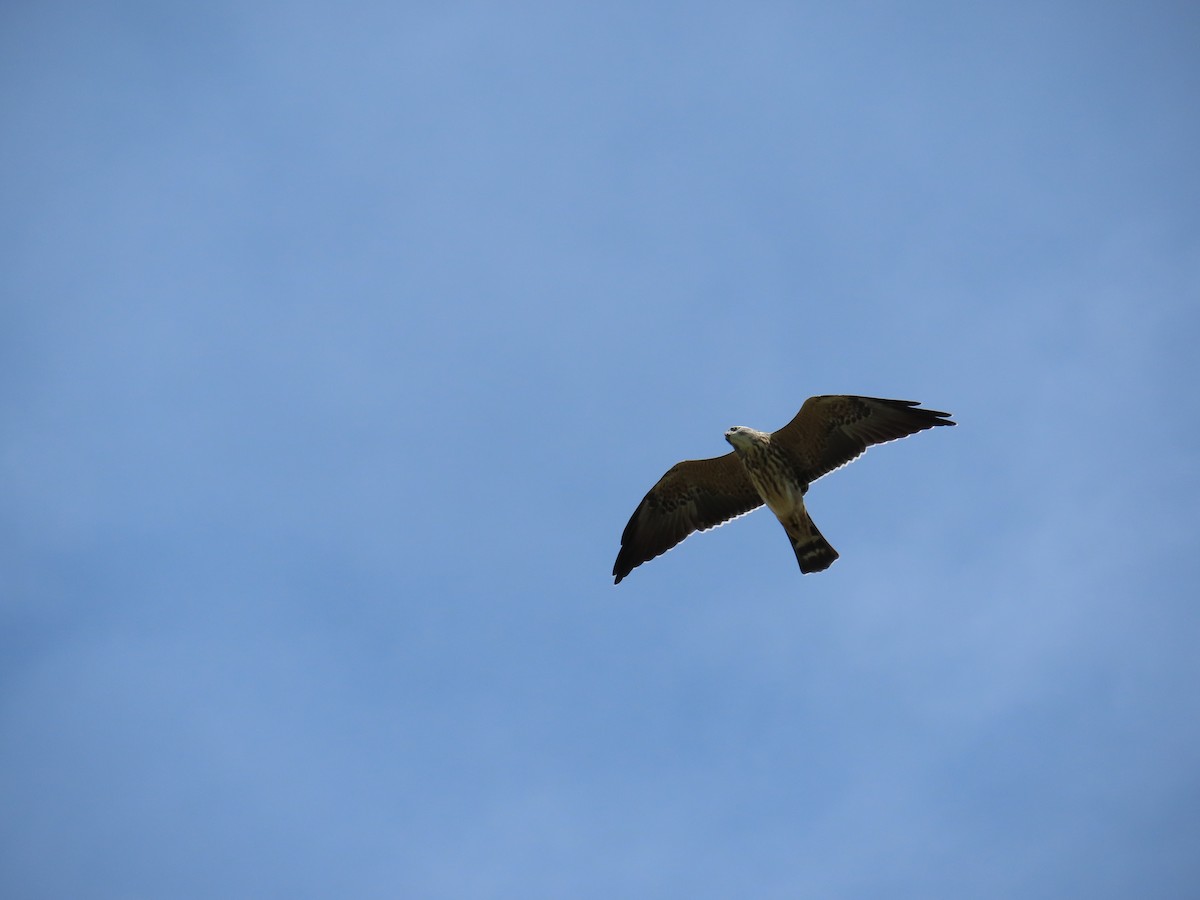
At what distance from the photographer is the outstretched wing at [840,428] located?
12.3m

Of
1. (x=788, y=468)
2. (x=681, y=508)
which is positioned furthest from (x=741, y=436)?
(x=681, y=508)

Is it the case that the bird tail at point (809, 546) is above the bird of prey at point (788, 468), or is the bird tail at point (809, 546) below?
below

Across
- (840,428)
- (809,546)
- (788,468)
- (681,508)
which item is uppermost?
(681,508)

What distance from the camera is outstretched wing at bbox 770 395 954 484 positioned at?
485 inches

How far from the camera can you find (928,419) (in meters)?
12.2

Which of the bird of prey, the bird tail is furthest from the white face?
the bird tail

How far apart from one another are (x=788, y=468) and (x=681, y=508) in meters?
1.80

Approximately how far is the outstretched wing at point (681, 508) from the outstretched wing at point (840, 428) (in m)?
0.90

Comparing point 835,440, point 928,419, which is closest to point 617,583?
point 835,440

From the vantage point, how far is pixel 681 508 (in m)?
13.7

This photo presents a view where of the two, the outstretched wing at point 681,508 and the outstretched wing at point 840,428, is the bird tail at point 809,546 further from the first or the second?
the outstretched wing at point 681,508

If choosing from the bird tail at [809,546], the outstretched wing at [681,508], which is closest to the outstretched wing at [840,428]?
the bird tail at [809,546]

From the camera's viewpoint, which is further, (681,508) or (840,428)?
(681,508)

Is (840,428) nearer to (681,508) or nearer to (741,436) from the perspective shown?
(741,436)
